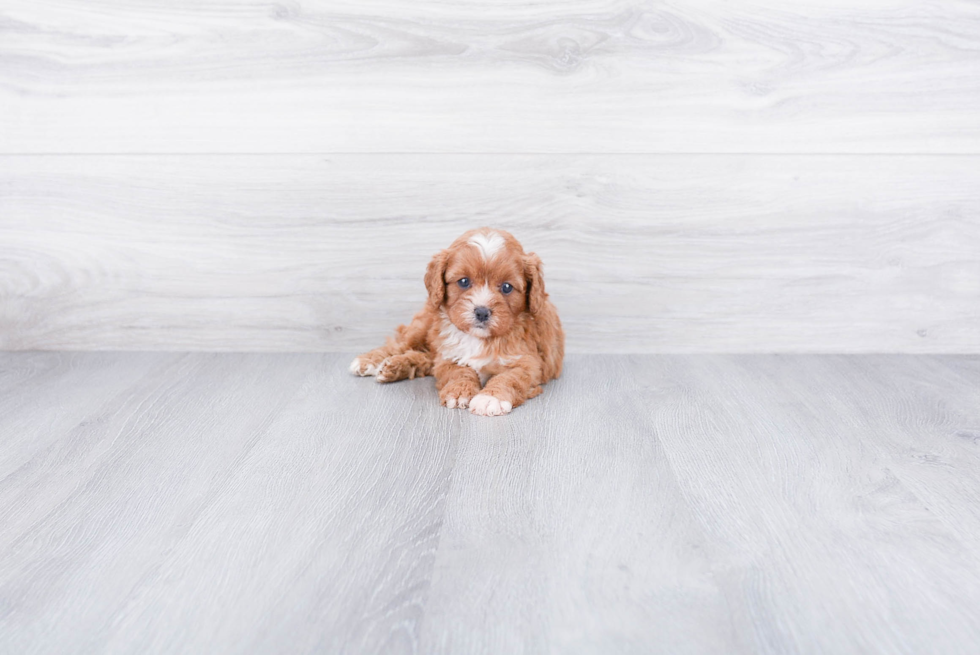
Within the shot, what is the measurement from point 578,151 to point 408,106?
0.49m

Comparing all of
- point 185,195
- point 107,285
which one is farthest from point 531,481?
point 107,285

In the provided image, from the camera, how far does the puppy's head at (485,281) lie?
5.68 ft

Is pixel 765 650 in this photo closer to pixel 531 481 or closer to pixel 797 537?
pixel 797 537

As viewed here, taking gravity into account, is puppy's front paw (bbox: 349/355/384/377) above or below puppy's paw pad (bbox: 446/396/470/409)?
below

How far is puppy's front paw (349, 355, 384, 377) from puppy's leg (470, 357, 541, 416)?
1.10 ft

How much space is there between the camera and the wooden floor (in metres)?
0.92

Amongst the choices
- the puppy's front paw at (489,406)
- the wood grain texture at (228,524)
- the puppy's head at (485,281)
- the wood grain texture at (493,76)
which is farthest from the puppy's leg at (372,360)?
the wood grain texture at (493,76)

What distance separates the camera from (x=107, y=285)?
2.17 meters

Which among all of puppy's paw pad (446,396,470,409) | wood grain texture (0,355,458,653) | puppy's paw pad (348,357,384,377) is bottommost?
puppy's paw pad (348,357,384,377)

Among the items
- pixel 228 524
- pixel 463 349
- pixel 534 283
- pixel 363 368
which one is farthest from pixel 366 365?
pixel 228 524

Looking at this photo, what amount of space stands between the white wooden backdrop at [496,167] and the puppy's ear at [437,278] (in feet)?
1.07

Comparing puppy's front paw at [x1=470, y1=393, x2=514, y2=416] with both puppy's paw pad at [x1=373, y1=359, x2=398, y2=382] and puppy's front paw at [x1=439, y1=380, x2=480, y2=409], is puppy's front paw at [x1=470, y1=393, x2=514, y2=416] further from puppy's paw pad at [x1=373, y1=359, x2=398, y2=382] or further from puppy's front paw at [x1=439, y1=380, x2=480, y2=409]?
puppy's paw pad at [x1=373, y1=359, x2=398, y2=382]

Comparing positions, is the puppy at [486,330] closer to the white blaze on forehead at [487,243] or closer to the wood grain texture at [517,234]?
the white blaze on forehead at [487,243]

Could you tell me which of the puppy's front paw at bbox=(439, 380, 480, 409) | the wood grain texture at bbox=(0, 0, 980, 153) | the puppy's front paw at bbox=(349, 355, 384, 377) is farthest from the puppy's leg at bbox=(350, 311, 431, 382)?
the wood grain texture at bbox=(0, 0, 980, 153)
